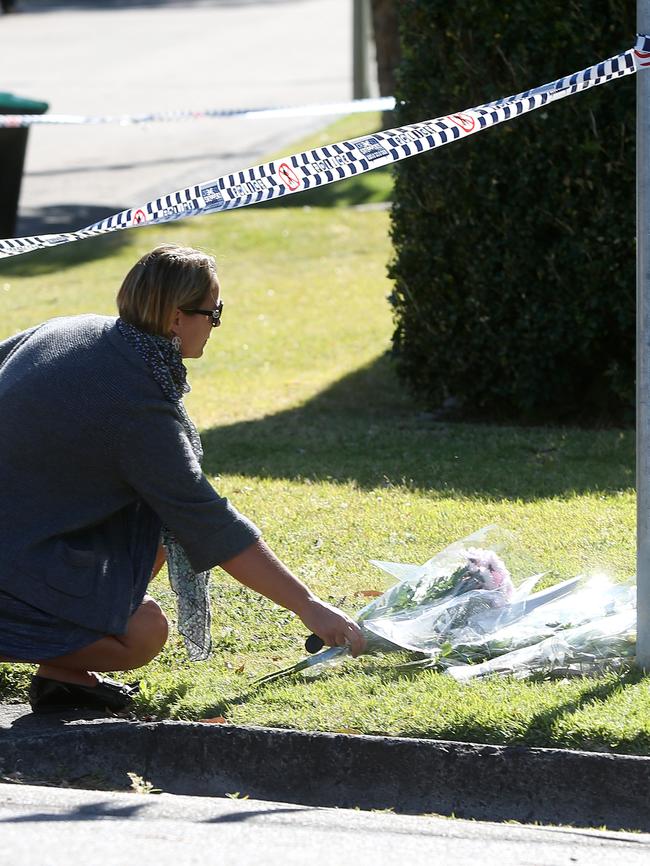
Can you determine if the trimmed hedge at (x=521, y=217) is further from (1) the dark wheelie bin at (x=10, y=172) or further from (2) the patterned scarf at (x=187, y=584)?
(1) the dark wheelie bin at (x=10, y=172)

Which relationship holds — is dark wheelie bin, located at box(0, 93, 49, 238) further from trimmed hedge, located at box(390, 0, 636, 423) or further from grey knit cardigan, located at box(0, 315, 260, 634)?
grey knit cardigan, located at box(0, 315, 260, 634)

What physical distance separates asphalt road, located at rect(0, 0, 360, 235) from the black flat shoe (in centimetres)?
940

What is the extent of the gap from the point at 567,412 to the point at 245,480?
2011mm

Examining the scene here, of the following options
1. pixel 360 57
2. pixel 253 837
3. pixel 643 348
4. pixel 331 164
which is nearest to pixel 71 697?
pixel 253 837

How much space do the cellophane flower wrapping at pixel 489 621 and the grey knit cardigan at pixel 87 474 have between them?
2.02 ft

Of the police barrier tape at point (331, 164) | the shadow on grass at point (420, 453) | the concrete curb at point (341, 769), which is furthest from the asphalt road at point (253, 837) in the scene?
the shadow on grass at point (420, 453)

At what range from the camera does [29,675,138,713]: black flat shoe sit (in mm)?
3988

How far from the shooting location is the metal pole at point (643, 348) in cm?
382

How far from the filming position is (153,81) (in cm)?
2494

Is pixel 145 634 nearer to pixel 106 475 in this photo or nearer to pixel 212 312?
pixel 106 475

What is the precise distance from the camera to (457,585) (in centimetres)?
443

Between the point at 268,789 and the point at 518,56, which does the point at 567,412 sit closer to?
the point at 518,56

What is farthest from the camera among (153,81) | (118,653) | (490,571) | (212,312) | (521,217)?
(153,81)

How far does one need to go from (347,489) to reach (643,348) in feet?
7.72
